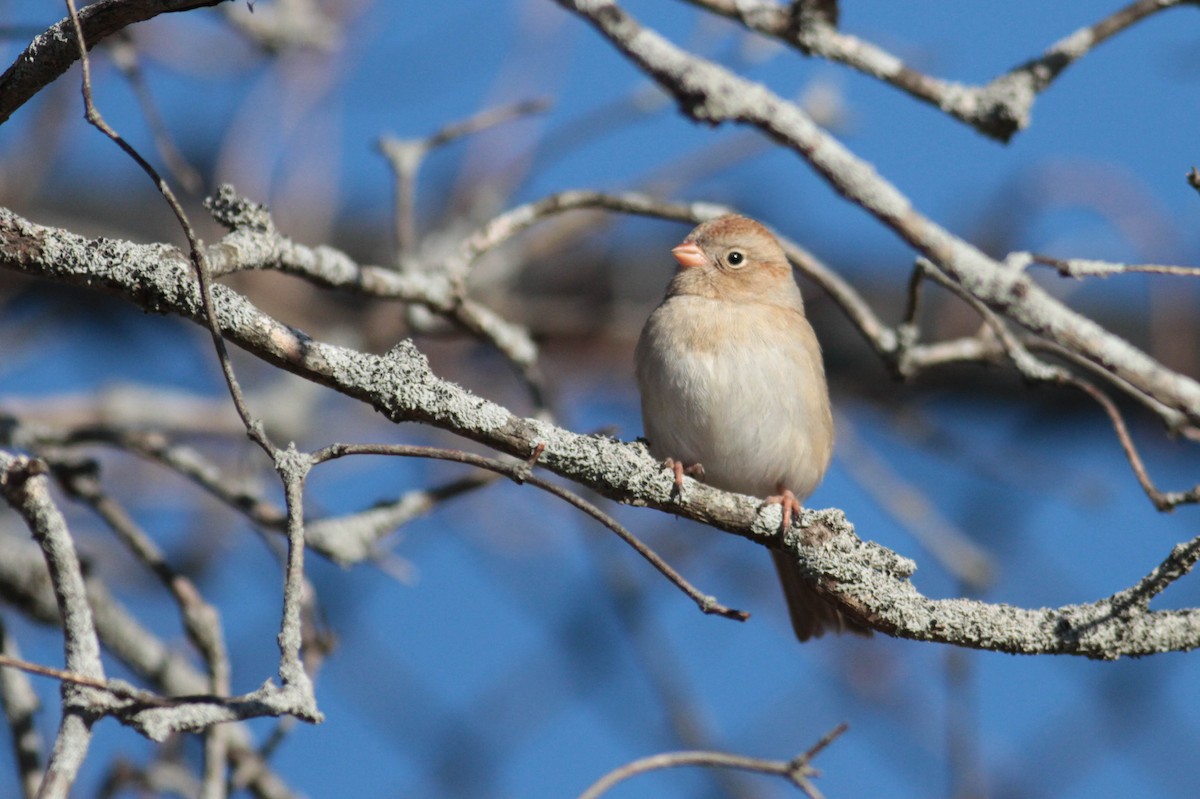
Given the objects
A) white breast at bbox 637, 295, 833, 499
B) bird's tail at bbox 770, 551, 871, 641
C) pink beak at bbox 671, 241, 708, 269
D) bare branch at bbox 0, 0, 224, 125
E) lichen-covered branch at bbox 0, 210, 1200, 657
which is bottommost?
lichen-covered branch at bbox 0, 210, 1200, 657

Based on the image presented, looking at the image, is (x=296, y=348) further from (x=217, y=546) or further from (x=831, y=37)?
(x=217, y=546)

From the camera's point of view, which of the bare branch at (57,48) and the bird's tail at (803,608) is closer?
the bare branch at (57,48)

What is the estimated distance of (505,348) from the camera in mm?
4094

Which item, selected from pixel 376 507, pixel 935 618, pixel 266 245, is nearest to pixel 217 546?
pixel 376 507

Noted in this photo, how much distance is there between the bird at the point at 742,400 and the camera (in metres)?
4.21

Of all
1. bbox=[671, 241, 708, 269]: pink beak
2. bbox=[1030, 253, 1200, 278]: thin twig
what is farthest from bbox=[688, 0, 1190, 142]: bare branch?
bbox=[671, 241, 708, 269]: pink beak

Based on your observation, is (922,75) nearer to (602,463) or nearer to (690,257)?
(690,257)

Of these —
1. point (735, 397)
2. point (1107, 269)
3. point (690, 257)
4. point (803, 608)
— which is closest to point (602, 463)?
point (1107, 269)

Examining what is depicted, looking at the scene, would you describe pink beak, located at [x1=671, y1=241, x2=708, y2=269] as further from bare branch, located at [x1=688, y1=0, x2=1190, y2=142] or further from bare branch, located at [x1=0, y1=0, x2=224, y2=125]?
bare branch, located at [x1=0, y1=0, x2=224, y2=125]

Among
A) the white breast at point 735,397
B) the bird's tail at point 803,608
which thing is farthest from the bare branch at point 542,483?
the bird's tail at point 803,608

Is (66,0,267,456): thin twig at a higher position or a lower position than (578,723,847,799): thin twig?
higher

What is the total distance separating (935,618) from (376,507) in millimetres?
1768

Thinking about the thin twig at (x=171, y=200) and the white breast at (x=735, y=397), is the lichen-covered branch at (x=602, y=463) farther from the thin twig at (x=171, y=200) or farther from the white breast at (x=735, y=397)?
the white breast at (x=735, y=397)

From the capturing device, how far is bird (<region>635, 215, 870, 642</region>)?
4.21 m
